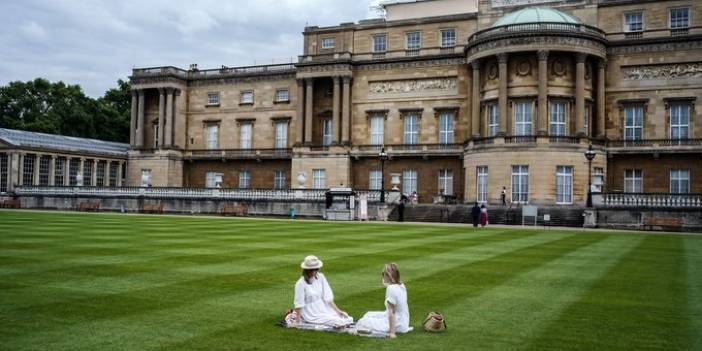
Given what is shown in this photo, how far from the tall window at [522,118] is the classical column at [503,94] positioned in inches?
44.1

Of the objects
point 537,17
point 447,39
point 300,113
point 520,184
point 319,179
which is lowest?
point 520,184

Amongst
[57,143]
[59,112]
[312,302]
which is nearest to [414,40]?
[57,143]

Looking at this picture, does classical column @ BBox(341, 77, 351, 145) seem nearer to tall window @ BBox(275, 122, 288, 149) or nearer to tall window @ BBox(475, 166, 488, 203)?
tall window @ BBox(275, 122, 288, 149)

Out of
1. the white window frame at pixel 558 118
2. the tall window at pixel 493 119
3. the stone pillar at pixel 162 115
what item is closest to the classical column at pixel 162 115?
the stone pillar at pixel 162 115

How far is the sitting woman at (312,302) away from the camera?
996 cm

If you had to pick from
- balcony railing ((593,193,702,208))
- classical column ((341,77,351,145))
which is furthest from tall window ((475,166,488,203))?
classical column ((341,77,351,145))

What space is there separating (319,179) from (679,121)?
30.5m

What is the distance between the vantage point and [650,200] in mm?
41031

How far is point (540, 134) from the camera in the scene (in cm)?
4984

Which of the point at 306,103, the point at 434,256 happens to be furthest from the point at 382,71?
the point at 434,256

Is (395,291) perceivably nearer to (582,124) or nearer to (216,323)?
(216,323)

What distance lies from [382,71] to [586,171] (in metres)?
20.7

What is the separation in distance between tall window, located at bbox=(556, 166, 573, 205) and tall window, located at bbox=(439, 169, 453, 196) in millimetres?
10856

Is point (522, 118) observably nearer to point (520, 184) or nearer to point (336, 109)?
point (520, 184)
